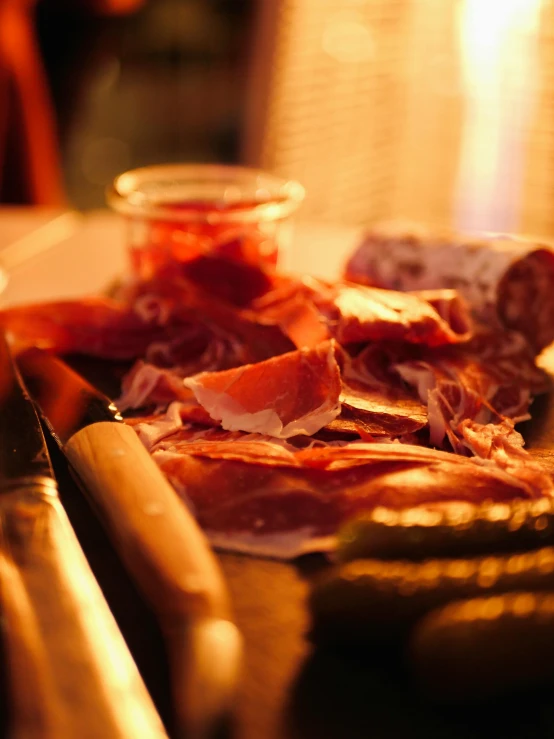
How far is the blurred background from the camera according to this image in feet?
10.6

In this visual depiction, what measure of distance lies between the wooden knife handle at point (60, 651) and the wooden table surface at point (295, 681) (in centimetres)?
3

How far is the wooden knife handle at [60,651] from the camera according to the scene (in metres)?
0.52

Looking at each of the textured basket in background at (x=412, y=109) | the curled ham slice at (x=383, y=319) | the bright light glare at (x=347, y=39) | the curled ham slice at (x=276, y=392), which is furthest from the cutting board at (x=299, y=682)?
the bright light glare at (x=347, y=39)

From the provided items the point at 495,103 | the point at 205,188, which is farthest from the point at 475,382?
the point at 495,103

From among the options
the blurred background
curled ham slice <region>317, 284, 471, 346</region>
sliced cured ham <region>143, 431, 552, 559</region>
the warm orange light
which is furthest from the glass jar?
the warm orange light

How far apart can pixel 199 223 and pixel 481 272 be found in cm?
47

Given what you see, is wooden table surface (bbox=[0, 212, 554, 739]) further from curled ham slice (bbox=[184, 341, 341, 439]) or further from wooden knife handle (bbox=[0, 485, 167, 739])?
curled ham slice (bbox=[184, 341, 341, 439])

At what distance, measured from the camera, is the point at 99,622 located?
0.60 metres

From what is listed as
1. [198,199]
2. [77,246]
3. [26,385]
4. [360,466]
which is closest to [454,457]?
[360,466]

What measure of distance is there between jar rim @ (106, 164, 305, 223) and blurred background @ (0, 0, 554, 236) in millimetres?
1392

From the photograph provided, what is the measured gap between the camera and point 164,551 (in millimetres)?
633

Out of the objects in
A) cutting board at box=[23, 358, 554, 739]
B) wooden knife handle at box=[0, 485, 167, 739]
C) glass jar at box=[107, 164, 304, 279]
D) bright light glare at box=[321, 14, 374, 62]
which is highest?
bright light glare at box=[321, 14, 374, 62]

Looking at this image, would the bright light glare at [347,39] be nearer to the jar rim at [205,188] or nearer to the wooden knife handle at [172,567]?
the jar rim at [205,188]

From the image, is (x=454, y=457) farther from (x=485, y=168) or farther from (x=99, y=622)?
(x=485, y=168)
